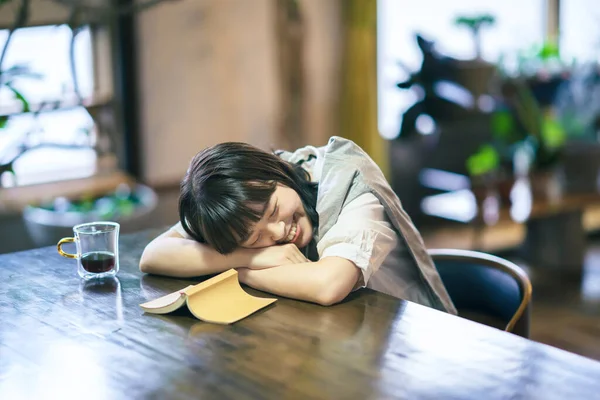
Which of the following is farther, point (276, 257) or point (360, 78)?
point (360, 78)

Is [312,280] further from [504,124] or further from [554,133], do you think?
[554,133]

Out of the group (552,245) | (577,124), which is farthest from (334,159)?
(577,124)

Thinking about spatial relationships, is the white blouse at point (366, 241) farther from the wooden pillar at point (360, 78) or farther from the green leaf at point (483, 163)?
the wooden pillar at point (360, 78)

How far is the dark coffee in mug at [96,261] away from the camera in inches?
68.5

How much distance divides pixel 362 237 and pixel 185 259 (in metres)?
0.37

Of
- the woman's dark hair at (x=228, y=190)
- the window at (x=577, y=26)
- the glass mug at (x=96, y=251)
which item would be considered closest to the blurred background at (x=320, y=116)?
the window at (x=577, y=26)

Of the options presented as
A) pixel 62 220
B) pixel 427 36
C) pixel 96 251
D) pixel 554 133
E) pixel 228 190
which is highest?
pixel 427 36

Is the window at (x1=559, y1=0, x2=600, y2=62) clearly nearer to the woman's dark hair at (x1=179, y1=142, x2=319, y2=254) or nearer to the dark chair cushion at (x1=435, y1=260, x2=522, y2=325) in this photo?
the dark chair cushion at (x1=435, y1=260, x2=522, y2=325)

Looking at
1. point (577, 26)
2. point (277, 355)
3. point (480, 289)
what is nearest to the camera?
point (277, 355)

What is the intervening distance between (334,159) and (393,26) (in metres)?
3.44

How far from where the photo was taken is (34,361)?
133 cm

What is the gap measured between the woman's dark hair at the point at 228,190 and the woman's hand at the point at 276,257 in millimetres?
50

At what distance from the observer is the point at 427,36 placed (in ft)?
15.5

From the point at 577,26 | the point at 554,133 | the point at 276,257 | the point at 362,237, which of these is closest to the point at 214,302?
the point at 276,257
